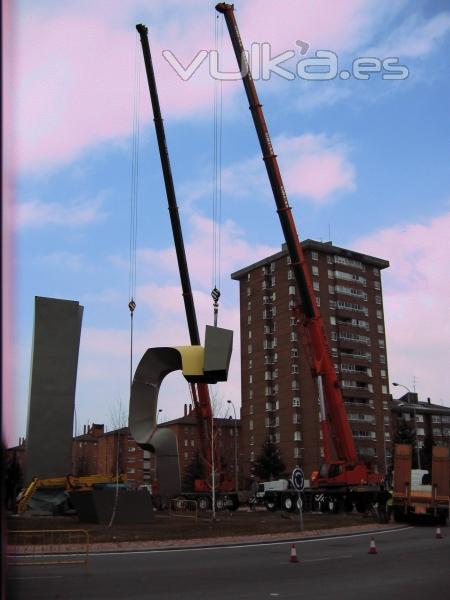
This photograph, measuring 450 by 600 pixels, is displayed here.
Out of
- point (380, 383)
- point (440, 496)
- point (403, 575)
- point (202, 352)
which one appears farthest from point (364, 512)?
point (380, 383)

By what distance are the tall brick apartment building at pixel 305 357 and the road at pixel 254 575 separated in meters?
69.3

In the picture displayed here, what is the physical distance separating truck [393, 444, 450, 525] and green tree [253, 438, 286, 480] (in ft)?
171

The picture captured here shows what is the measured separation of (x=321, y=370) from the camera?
32219mm

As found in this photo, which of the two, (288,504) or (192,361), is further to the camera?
(288,504)

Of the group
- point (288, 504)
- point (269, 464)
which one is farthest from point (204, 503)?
point (269, 464)

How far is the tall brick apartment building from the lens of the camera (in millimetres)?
88938

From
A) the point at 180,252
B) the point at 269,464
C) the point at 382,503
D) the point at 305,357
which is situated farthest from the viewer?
the point at 305,357

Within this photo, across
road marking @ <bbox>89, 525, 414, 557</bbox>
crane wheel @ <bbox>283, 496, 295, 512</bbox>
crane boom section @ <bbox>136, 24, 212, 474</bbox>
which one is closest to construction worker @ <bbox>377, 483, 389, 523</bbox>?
road marking @ <bbox>89, 525, 414, 557</bbox>

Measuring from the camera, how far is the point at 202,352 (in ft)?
91.9

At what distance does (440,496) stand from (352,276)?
71294 millimetres

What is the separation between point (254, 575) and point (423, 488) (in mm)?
17096

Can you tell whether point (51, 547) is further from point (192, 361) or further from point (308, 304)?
point (308, 304)

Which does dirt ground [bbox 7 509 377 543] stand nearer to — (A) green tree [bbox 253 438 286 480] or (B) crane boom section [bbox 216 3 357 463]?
(B) crane boom section [bbox 216 3 357 463]

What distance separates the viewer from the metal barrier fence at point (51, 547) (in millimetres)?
16203
